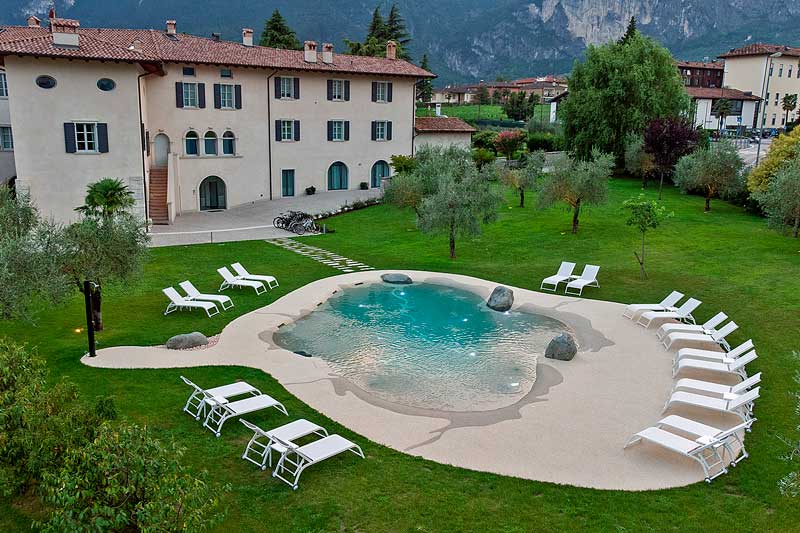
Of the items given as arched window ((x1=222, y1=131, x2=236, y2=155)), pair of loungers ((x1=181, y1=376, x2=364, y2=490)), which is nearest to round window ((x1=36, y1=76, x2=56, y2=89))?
arched window ((x1=222, y1=131, x2=236, y2=155))

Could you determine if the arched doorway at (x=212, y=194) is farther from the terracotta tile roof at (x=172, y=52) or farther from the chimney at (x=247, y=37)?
the chimney at (x=247, y=37)

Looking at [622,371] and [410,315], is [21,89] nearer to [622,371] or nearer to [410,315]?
[410,315]

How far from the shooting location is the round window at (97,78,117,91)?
29.0 meters

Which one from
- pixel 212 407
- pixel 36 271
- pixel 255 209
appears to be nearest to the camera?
pixel 212 407

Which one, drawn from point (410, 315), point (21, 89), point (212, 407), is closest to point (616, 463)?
point (212, 407)

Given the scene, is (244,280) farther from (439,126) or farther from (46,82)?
(439,126)

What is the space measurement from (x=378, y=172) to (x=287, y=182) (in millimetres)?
7094

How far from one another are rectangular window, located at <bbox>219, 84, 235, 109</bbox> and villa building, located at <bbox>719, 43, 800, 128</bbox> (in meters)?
71.1

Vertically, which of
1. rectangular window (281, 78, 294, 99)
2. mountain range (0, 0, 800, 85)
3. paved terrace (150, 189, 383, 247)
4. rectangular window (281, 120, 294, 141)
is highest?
mountain range (0, 0, 800, 85)

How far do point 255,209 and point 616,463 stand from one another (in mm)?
30359

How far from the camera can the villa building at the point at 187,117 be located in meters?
28.4

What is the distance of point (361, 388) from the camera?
13.3 meters

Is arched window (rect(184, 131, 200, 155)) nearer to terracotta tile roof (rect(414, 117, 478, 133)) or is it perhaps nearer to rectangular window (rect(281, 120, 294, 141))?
rectangular window (rect(281, 120, 294, 141))

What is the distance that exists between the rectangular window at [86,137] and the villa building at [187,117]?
46 mm
